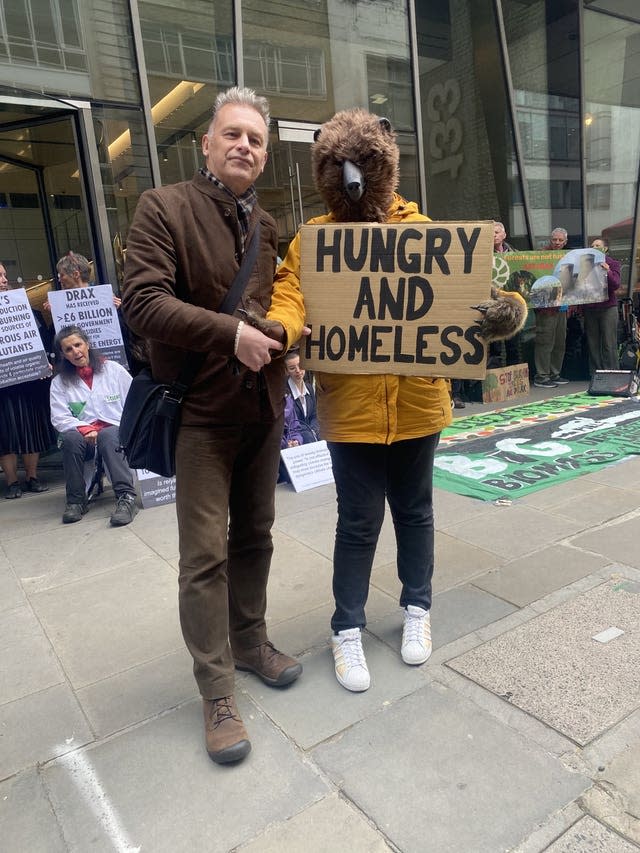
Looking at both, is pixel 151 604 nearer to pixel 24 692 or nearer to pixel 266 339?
pixel 24 692

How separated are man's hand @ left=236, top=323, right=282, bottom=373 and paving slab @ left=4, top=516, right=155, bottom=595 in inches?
91.9

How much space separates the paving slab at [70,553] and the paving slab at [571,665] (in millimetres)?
2200

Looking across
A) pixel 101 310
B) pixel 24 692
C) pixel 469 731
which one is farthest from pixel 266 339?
pixel 101 310

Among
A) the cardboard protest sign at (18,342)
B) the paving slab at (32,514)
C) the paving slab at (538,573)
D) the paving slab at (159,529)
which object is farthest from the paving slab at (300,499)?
the cardboard protest sign at (18,342)

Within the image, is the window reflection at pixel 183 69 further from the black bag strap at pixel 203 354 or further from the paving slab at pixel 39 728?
the paving slab at pixel 39 728

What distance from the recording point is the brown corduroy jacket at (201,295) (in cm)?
185

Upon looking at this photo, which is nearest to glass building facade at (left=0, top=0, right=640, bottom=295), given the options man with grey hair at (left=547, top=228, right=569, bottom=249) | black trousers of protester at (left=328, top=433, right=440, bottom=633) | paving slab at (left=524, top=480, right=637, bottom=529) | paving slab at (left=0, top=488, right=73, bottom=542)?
man with grey hair at (left=547, top=228, right=569, bottom=249)

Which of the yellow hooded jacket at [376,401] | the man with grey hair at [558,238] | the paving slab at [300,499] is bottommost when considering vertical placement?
the paving slab at [300,499]

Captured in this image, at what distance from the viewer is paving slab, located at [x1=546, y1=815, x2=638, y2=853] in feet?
5.52

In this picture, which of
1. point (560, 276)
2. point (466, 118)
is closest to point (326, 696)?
point (560, 276)

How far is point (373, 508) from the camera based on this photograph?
2463 millimetres

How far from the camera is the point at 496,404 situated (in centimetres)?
781

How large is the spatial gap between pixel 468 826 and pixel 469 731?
1.28 ft

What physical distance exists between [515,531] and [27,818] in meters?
2.91
